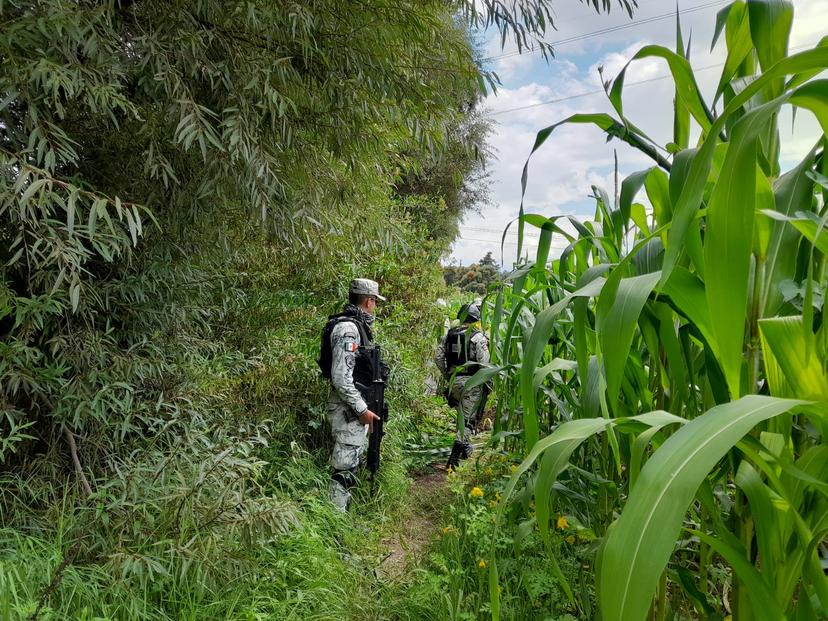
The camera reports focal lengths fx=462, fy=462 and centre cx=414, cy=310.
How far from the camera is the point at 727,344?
0.62 metres

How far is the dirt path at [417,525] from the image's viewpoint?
2.51 meters

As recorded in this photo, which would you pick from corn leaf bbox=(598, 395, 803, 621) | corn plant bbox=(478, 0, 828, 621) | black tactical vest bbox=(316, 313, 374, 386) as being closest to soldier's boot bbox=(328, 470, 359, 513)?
black tactical vest bbox=(316, 313, 374, 386)

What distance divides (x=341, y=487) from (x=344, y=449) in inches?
9.3

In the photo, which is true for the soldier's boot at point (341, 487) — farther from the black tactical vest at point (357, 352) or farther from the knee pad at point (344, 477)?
the black tactical vest at point (357, 352)

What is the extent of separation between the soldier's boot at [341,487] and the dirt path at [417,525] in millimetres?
350

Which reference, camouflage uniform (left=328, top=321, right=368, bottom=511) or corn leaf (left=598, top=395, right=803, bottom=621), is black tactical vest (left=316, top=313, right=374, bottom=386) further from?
corn leaf (left=598, top=395, right=803, bottom=621)

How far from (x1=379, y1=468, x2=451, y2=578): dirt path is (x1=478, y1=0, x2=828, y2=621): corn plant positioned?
5.64ft

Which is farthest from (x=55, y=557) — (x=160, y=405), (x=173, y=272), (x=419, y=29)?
(x=419, y=29)

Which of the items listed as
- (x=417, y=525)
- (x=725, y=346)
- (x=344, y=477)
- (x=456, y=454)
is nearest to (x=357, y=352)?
(x=344, y=477)

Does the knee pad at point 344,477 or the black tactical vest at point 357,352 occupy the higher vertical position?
the black tactical vest at point 357,352

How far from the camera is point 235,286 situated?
126 inches

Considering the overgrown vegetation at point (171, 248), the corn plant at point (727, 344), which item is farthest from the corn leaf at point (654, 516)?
the overgrown vegetation at point (171, 248)

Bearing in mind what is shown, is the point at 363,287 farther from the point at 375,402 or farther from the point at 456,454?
the point at 456,454

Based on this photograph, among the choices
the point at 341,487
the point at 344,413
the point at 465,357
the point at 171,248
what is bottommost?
the point at 341,487
